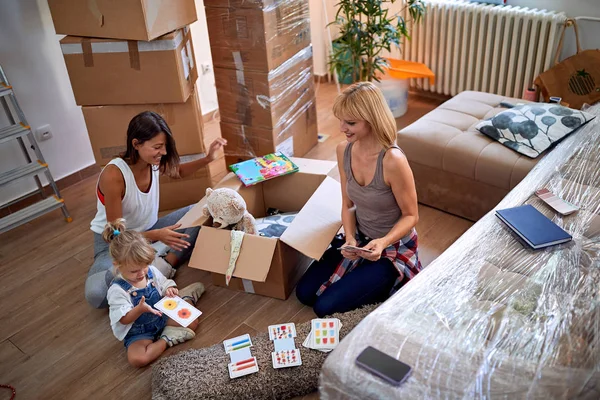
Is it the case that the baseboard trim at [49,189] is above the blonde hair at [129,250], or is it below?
below

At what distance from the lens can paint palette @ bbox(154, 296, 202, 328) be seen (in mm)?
1958

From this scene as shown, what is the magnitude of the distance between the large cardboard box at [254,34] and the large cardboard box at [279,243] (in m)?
0.70

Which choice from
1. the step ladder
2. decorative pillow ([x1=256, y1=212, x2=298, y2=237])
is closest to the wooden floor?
the step ladder

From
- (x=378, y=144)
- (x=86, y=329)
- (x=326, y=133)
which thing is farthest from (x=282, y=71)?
(x=86, y=329)

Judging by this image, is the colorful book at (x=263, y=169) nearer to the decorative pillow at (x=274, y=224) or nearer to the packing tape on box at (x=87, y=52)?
the decorative pillow at (x=274, y=224)

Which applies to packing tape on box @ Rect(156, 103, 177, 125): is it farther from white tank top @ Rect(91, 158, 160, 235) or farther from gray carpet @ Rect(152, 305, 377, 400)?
gray carpet @ Rect(152, 305, 377, 400)

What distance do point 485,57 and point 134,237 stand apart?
8.57 ft

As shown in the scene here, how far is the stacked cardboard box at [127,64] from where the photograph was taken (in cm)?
235

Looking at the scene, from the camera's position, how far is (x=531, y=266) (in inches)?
67.2

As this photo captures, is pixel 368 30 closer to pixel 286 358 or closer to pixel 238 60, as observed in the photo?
pixel 238 60

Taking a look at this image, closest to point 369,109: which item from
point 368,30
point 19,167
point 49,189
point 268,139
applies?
point 268,139

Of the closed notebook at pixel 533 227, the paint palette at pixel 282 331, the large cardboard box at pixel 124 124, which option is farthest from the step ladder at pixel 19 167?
the closed notebook at pixel 533 227

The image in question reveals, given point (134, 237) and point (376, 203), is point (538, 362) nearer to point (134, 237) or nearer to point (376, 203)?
point (376, 203)

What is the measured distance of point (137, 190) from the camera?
7.15 ft
